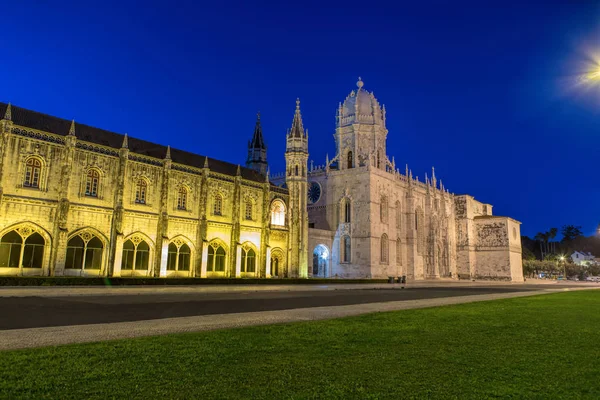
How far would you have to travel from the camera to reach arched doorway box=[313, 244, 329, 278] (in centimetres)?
5809

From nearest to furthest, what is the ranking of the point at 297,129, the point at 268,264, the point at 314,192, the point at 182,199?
the point at 182,199 < the point at 268,264 < the point at 297,129 < the point at 314,192

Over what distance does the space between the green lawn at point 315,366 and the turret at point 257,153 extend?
7285 centimetres

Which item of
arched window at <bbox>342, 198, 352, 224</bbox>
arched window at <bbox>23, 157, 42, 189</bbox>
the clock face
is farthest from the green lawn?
the clock face

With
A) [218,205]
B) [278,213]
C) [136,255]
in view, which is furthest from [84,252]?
[278,213]

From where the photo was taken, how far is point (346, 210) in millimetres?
58500

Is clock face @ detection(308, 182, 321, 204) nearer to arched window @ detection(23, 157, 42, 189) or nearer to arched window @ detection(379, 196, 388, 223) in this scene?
arched window @ detection(379, 196, 388, 223)

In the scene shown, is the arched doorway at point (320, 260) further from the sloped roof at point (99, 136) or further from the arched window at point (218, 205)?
the arched window at point (218, 205)

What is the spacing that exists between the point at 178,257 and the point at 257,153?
4535 cm

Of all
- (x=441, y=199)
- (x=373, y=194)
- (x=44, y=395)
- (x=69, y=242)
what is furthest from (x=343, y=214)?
(x=44, y=395)

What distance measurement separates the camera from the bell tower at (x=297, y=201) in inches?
1966

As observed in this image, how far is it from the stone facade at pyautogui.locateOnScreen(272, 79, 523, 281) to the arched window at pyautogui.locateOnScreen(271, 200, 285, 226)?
18.9 ft

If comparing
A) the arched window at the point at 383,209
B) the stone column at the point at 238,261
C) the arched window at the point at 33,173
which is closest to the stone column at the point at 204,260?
the stone column at the point at 238,261

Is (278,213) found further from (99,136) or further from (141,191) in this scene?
(99,136)

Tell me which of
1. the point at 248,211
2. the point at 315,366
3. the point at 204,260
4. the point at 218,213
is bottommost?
the point at 315,366
